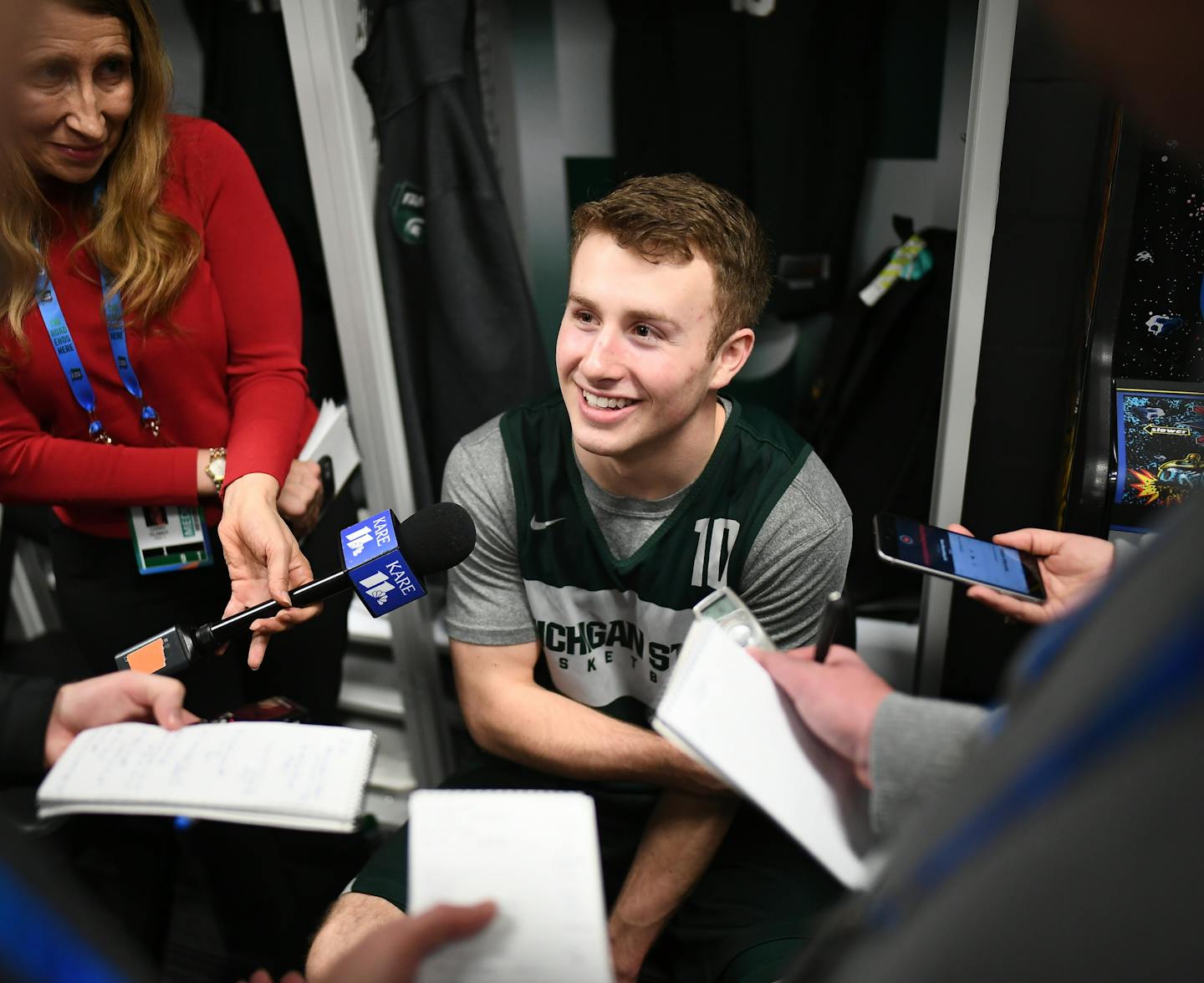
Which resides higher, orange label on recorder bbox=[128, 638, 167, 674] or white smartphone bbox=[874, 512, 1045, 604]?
white smartphone bbox=[874, 512, 1045, 604]

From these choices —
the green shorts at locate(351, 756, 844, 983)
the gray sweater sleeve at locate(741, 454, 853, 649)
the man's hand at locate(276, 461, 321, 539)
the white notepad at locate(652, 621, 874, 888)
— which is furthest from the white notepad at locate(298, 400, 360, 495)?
the white notepad at locate(652, 621, 874, 888)

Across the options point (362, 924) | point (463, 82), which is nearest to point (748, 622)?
point (362, 924)

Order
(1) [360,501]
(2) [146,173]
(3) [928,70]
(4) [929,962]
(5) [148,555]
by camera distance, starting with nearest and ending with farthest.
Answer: (4) [929,962]
(2) [146,173]
(5) [148,555]
(3) [928,70]
(1) [360,501]

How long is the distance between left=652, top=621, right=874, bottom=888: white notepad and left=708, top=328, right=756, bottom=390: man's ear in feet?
1.79

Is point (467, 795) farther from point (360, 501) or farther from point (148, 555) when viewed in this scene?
point (360, 501)

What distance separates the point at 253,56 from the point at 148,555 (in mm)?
886

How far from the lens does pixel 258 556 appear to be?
1178 millimetres

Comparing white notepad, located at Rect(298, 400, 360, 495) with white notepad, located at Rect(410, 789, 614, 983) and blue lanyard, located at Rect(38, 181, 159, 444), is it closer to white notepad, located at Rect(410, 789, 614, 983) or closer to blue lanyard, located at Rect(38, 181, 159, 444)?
blue lanyard, located at Rect(38, 181, 159, 444)

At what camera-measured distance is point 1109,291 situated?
1175 mm

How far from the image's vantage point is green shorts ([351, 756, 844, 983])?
1197 mm

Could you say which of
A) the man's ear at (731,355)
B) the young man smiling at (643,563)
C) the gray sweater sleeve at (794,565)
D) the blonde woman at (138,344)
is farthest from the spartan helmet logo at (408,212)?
the gray sweater sleeve at (794,565)

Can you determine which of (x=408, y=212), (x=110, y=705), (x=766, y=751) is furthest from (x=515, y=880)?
(x=408, y=212)

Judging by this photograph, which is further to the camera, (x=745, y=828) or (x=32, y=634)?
(x=32, y=634)

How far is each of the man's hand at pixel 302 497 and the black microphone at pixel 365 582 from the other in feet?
0.72
